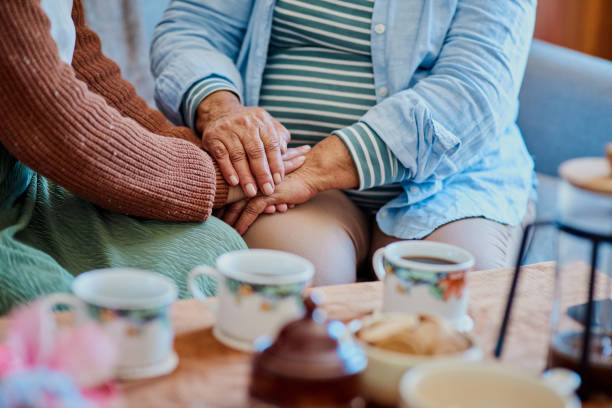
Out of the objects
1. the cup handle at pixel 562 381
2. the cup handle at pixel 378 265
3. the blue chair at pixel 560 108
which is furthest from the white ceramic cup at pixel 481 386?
the blue chair at pixel 560 108

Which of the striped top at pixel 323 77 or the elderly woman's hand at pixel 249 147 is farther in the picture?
the striped top at pixel 323 77

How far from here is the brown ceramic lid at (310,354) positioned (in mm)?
476

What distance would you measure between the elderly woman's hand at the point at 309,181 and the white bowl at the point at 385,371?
594 mm

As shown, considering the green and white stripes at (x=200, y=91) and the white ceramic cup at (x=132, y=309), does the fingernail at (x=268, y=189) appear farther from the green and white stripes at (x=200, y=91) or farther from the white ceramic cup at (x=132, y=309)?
the white ceramic cup at (x=132, y=309)

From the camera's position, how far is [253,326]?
23.8 inches

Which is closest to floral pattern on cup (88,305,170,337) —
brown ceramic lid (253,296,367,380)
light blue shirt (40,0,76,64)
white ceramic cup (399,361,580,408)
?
brown ceramic lid (253,296,367,380)

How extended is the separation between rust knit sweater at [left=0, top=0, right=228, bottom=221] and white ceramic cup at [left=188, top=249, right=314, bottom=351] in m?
0.28

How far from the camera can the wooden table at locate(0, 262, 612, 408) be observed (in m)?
0.54

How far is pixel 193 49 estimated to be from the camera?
1270mm

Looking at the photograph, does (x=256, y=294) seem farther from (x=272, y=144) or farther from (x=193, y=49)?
(x=193, y=49)

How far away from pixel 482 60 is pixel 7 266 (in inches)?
32.5

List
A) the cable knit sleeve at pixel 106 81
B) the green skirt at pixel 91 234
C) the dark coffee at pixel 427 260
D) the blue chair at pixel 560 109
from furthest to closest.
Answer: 1. the blue chair at pixel 560 109
2. the cable knit sleeve at pixel 106 81
3. the green skirt at pixel 91 234
4. the dark coffee at pixel 427 260

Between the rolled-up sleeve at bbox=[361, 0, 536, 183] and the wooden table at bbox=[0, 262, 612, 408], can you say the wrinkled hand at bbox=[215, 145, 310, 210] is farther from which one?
the wooden table at bbox=[0, 262, 612, 408]

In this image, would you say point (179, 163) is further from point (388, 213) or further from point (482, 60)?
point (482, 60)
